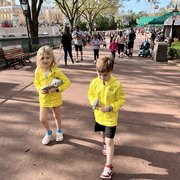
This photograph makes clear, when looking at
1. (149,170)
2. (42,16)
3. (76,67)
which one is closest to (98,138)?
(149,170)

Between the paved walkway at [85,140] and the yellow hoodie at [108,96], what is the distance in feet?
2.42

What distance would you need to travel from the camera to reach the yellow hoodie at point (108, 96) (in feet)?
9.15

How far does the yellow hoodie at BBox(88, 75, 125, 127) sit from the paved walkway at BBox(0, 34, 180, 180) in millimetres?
739

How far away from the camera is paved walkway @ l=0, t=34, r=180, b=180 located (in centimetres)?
309

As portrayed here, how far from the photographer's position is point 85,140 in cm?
388

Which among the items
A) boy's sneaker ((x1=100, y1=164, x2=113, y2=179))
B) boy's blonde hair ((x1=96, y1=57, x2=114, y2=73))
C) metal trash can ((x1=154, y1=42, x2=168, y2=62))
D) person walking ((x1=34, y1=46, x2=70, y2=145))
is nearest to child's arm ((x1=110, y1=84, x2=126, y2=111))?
boy's blonde hair ((x1=96, y1=57, x2=114, y2=73))

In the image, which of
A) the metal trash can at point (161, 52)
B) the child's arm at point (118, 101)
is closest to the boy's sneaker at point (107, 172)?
the child's arm at point (118, 101)

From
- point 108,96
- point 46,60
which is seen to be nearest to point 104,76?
point 108,96

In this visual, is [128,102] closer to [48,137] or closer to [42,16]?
[48,137]

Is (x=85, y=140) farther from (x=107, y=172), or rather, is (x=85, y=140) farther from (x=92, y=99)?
(x=92, y=99)

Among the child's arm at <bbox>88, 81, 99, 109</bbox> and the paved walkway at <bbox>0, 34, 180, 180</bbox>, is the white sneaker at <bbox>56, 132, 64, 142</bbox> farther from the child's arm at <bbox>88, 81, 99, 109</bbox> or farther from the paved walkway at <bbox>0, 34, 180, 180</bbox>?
the child's arm at <bbox>88, 81, 99, 109</bbox>

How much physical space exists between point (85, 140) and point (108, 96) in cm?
134

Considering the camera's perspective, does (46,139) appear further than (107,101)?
Yes

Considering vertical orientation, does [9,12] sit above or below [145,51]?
above
